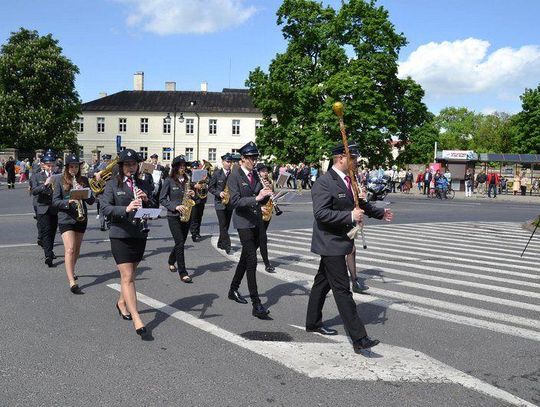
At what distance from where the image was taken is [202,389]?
4.70m

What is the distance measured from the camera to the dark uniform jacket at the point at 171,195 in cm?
958

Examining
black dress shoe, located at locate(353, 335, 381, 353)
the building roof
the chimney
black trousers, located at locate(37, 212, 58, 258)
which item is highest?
the chimney

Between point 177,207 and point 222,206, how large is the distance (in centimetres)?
384

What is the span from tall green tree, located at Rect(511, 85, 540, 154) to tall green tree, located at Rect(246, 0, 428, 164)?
2872 cm

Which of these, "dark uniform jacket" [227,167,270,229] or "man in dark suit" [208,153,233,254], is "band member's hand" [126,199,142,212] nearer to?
"dark uniform jacket" [227,167,270,229]

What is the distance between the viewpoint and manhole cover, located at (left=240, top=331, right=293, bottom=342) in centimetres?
610

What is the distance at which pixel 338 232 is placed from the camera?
231 inches

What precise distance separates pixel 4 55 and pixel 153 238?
2115 inches

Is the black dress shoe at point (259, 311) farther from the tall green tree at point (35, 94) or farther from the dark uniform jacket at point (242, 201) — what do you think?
the tall green tree at point (35, 94)

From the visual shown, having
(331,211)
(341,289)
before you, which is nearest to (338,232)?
(331,211)

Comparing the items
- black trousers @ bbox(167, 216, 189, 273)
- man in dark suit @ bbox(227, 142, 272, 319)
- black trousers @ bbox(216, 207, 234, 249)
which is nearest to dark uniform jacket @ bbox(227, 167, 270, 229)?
man in dark suit @ bbox(227, 142, 272, 319)

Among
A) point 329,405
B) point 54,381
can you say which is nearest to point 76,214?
point 54,381

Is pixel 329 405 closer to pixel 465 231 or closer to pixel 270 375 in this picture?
pixel 270 375

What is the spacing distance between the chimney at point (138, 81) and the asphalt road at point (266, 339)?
79.9 metres
